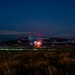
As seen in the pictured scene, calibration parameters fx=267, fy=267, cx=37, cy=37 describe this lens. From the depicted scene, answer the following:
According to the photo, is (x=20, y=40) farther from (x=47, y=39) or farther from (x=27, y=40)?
(x=47, y=39)

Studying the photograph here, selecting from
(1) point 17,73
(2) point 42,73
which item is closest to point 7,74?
(1) point 17,73

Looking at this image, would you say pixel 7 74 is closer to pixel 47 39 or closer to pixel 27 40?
pixel 27 40

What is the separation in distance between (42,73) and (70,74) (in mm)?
1269

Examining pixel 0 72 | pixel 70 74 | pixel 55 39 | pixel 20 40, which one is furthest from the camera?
pixel 55 39

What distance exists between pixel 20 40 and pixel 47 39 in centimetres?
1672

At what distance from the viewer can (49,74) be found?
1131 cm

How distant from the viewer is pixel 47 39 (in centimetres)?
12269

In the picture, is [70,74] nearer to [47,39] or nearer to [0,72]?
[0,72]

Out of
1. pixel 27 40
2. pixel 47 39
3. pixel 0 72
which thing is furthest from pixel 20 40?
pixel 0 72

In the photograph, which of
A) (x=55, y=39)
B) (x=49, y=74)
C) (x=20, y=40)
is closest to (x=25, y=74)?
(x=49, y=74)

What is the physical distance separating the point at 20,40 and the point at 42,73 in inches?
3908

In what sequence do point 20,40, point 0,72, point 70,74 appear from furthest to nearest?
point 20,40
point 0,72
point 70,74

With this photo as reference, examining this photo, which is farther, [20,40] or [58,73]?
[20,40]

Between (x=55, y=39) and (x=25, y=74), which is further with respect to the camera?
(x=55, y=39)
